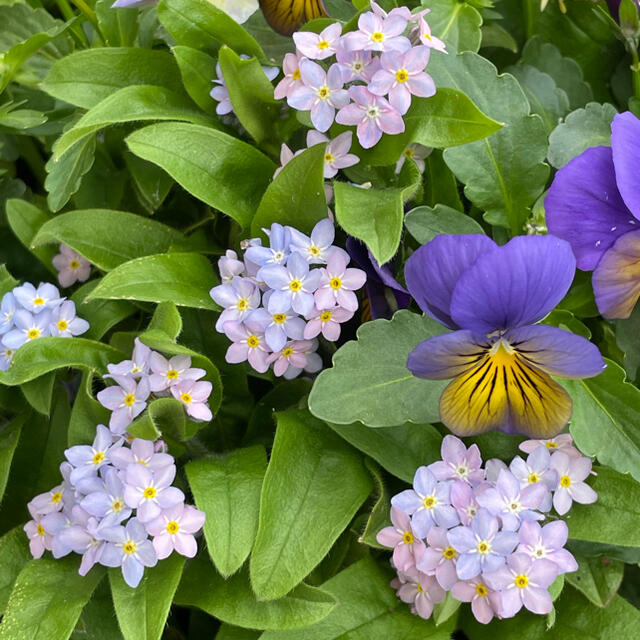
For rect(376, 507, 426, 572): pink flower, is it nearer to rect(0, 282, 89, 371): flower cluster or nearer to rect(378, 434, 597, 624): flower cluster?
rect(378, 434, 597, 624): flower cluster

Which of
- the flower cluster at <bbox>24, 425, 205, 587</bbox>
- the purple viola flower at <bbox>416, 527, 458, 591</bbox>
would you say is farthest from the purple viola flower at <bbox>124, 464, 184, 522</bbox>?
the purple viola flower at <bbox>416, 527, 458, 591</bbox>

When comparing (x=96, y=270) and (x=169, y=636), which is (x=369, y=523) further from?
(x=96, y=270)

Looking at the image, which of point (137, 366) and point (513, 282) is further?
point (137, 366)

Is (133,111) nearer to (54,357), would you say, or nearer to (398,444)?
(54,357)

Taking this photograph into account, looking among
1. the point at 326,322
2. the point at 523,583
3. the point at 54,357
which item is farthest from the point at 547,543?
the point at 54,357

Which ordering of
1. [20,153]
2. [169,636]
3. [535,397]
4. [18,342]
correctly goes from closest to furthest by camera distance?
[535,397] < [18,342] < [169,636] < [20,153]

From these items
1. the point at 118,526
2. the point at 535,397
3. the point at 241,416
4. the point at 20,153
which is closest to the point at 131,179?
the point at 20,153
